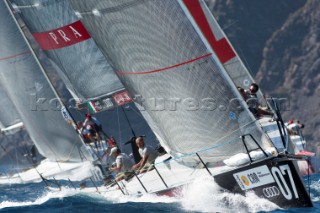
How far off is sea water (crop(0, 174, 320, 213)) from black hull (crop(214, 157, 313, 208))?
0.37 ft

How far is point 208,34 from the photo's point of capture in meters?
18.0

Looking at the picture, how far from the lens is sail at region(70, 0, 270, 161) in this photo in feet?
40.5

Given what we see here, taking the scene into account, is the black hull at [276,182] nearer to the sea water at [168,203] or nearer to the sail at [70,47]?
the sea water at [168,203]

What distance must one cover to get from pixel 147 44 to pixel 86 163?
26.8 feet

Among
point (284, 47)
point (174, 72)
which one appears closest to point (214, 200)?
point (174, 72)

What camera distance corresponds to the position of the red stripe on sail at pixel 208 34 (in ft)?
57.7

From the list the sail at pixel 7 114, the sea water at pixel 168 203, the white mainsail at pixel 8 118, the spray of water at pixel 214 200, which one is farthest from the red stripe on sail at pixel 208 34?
the sail at pixel 7 114

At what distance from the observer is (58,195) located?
1722 cm

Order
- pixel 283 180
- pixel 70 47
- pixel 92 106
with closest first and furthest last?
pixel 283 180
pixel 70 47
pixel 92 106

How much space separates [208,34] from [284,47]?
44.7m

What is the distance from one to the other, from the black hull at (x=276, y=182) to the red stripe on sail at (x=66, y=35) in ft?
26.7

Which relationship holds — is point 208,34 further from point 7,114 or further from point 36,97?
point 7,114

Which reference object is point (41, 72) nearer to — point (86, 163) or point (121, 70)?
point (86, 163)

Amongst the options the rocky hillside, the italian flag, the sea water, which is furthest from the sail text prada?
the rocky hillside
